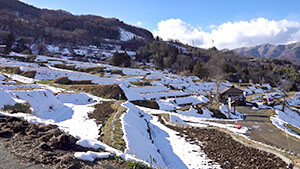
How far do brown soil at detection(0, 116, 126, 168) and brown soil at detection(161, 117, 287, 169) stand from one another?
6941mm

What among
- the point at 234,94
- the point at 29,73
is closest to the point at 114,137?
the point at 234,94

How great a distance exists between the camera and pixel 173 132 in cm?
1493

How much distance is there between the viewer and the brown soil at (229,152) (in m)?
8.84

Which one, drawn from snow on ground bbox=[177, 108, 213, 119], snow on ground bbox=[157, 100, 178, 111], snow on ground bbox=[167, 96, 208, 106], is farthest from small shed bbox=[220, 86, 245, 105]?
snow on ground bbox=[157, 100, 178, 111]

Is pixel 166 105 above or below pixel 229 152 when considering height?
below

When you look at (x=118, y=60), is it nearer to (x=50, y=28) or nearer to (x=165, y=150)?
(x=165, y=150)

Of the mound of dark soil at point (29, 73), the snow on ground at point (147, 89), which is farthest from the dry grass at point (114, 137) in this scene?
the mound of dark soil at point (29, 73)

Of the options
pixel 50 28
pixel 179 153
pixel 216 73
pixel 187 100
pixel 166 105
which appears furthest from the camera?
Result: pixel 50 28

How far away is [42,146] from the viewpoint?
5004 mm

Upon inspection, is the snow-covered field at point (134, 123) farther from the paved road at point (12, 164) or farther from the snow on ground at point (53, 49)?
the snow on ground at point (53, 49)

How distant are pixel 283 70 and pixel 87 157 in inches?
3850

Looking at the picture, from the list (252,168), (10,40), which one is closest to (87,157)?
(252,168)

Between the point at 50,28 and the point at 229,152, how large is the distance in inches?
4761

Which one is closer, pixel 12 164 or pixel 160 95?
pixel 12 164
